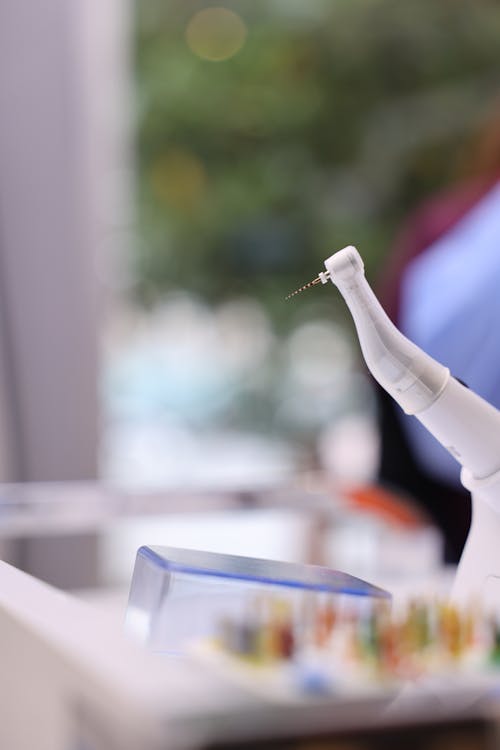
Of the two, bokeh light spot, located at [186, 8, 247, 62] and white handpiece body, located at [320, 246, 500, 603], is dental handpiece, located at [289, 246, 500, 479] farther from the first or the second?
bokeh light spot, located at [186, 8, 247, 62]

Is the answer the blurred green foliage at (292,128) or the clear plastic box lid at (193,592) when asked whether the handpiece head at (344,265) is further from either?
the blurred green foliage at (292,128)

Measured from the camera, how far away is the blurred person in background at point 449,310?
0.60m

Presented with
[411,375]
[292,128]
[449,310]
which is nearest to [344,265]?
[411,375]

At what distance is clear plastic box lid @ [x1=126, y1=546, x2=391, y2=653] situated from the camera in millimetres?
248

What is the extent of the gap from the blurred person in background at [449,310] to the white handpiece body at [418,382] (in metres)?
0.18

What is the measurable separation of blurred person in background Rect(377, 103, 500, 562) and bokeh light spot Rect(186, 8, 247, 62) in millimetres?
1648

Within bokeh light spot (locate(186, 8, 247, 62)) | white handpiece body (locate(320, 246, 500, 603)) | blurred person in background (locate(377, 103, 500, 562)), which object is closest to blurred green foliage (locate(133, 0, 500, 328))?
bokeh light spot (locate(186, 8, 247, 62))

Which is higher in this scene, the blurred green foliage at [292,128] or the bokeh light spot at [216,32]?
the bokeh light spot at [216,32]

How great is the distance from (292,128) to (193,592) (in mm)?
2396

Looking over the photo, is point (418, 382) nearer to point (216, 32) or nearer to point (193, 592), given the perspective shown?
point (193, 592)

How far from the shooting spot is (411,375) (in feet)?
0.99

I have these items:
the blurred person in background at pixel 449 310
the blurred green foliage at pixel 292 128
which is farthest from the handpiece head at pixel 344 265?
the blurred green foliage at pixel 292 128

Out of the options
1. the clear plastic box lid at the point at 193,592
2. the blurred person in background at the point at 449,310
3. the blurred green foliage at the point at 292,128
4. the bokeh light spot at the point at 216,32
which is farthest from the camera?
the bokeh light spot at the point at 216,32

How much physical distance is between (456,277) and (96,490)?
0.84ft
